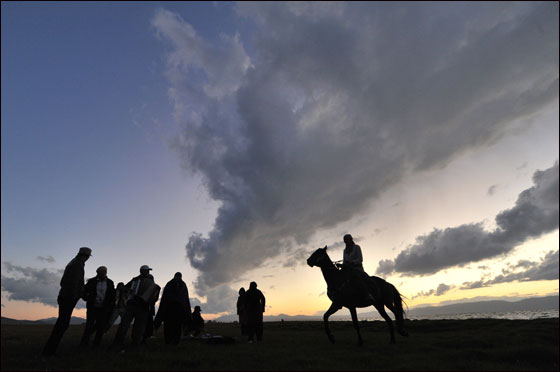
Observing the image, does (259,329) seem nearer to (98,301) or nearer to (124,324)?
(124,324)

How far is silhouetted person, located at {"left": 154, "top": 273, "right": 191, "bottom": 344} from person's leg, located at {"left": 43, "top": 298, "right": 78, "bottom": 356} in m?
3.78

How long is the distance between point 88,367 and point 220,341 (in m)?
6.01

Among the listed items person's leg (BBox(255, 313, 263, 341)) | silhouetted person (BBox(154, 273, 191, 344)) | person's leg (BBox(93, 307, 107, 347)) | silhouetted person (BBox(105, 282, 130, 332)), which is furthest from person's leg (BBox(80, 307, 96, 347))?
person's leg (BBox(255, 313, 263, 341))

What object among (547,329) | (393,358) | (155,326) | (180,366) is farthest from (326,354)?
(547,329)

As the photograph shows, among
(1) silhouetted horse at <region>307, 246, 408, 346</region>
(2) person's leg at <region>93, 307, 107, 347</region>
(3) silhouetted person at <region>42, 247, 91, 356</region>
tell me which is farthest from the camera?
(1) silhouetted horse at <region>307, 246, 408, 346</region>

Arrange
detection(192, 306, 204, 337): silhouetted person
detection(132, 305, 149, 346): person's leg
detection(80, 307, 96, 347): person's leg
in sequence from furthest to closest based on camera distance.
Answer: detection(192, 306, 204, 337): silhouetted person
detection(80, 307, 96, 347): person's leg
detection(132, 305, 149, 346): person's leg

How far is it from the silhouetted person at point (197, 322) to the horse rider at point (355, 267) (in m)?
9.42

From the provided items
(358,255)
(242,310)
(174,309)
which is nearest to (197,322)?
(242,310)

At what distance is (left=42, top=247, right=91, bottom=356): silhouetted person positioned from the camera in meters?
9.75

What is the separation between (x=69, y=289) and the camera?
10.2 m

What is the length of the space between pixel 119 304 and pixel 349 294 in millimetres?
9860

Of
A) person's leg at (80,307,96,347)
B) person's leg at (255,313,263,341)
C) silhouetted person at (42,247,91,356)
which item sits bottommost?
person's leg at (255,313,263,341)

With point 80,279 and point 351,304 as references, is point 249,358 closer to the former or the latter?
point 351,304

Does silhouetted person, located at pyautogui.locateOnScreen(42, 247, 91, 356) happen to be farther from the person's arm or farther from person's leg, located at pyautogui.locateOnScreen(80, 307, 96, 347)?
the person's arm
